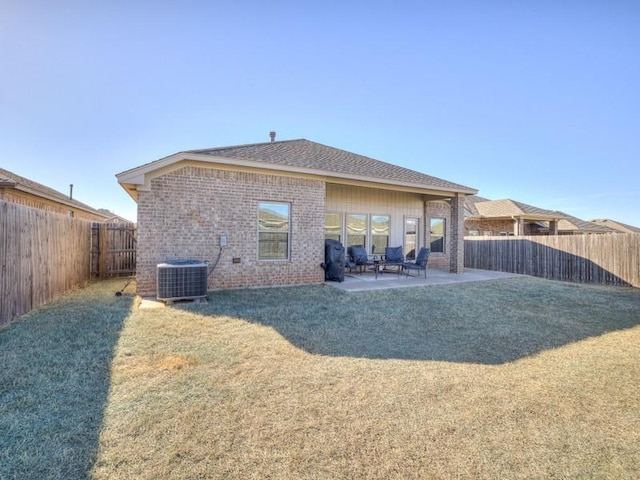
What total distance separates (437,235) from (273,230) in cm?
832

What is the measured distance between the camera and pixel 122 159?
14961 mm

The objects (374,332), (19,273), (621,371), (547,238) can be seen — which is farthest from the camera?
(547,238)

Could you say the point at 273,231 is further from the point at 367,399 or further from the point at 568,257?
the point at 568,257

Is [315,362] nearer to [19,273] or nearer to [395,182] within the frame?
[19,273]

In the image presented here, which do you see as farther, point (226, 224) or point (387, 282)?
point (387, 282)

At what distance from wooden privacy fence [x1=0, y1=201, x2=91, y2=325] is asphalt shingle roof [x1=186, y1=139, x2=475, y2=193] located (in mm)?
3598

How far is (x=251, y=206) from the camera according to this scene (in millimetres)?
8156

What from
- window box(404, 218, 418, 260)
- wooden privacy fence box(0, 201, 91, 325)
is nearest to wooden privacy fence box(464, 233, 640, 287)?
window box(404, 218, 418, 260)

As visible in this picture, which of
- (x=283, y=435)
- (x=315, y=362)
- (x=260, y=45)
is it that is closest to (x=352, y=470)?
(x=283, y=435)

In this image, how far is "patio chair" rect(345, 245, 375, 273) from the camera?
404 inches

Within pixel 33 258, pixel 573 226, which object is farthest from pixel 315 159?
pixel 573 226

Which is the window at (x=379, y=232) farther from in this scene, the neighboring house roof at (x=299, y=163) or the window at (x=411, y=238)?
the neighboring house roof at (x=299, y=163)

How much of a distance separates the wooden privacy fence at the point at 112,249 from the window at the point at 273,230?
575 cm

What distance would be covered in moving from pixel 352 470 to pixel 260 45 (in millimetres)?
Result: 11152
